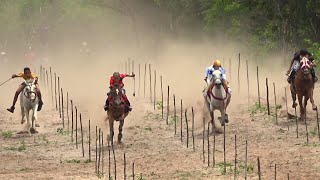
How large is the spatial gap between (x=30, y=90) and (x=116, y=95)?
527cm

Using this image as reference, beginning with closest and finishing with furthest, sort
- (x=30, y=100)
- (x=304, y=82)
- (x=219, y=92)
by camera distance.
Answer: (x=219, y=92), (x=304, y=82), (x=30, y=100)

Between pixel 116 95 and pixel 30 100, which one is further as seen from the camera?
pixel 30 100

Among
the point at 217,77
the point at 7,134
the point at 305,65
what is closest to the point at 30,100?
the point at 7,134

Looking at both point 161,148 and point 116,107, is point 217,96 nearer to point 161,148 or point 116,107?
point 161,148

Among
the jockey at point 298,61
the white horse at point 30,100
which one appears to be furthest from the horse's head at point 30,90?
the jockey at point 298,61

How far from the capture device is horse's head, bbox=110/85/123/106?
26.5 meters

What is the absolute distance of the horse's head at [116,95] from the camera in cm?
2647

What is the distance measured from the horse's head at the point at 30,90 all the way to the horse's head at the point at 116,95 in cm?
488

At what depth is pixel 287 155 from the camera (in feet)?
76.5

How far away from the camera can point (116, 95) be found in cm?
2661

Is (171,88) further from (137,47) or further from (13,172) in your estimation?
(137,47)

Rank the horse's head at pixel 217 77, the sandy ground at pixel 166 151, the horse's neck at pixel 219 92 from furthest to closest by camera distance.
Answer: the horse's neck at pixel 219 92, the horse's head at pixel 217 77, the sandy ground at pixel 166 151

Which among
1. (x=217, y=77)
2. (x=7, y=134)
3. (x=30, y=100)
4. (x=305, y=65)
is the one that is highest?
(x=305, y=65)

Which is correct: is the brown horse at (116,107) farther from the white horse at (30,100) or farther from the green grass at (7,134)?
the green grass at (7,134)
